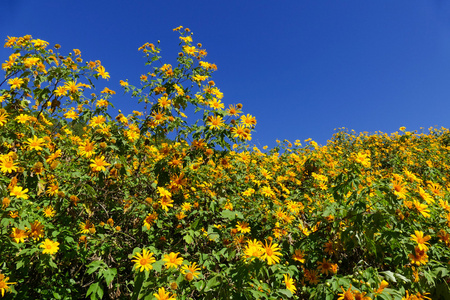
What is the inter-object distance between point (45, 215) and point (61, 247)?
51 cm

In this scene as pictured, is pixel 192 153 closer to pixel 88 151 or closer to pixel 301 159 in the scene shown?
pixel 88 151

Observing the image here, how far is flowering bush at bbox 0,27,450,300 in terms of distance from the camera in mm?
2008

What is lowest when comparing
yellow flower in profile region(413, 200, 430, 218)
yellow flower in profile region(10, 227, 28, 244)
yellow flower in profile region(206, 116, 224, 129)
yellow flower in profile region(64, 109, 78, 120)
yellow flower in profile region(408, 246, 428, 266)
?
yellow flower in profile region(10, 227, 28, 244)

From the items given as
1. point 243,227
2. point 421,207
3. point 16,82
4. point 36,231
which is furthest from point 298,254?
point 16,82

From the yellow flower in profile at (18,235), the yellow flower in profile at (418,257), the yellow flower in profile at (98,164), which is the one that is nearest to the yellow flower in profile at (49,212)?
the yellow flower in profile at (18,235)

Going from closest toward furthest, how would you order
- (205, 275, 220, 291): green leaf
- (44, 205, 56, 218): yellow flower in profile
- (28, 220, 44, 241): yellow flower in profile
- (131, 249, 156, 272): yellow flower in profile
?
1. (205, 275, 220, 291): green leaf
2. (131, 249, 156, 272): yellow flower in profile
3. (28, 220, 44, 241): yellow flower in profile
4. (44, 205, 56, 218): yellow flower in profile

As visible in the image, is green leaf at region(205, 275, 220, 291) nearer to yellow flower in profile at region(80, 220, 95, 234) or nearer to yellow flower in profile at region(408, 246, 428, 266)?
yellow flower in profile at region(80, 220, 95, 234)

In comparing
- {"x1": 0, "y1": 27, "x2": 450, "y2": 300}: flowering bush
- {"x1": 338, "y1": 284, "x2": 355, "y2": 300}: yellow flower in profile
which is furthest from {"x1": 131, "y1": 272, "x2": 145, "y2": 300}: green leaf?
{"x1": 338, "y1": 284, "x2": 355, "y2": 300}: yellow flower in profile

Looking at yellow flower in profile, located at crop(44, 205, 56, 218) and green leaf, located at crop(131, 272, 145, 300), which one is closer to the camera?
green leaf, located at crop(131, 272, 145, 300)

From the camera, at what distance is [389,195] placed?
218 cm

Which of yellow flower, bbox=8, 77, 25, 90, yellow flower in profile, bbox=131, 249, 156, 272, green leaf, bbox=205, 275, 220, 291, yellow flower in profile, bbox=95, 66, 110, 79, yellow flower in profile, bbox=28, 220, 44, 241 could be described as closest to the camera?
green leaf, bbox=205, 275, 220, 291

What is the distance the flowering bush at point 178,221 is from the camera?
201cm

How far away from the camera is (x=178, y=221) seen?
2898 mm

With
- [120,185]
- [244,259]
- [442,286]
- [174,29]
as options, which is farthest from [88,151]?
[442,286]
